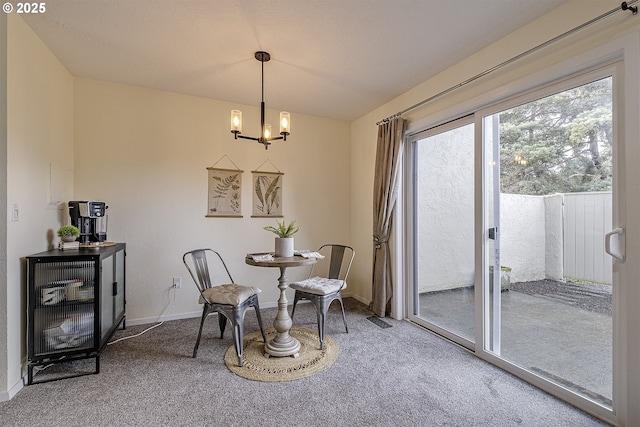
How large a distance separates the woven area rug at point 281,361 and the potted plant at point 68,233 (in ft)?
5.25

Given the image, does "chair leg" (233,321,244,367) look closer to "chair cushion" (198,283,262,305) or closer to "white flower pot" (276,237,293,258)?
"chair cushion" (198,283,262,305)

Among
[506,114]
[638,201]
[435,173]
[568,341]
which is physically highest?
[506,114]

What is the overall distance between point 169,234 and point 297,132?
2.01 metres

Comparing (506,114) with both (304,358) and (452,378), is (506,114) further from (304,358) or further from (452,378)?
(304,358)

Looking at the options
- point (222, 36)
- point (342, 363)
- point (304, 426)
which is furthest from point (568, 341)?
point (222, 36)

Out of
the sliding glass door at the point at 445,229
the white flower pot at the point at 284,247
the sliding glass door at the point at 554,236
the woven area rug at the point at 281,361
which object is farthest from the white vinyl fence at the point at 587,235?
the white flower pot at the point at 284,247

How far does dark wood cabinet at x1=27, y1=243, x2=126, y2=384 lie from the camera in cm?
204

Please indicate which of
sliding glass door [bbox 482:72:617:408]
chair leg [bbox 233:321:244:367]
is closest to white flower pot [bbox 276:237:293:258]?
chair leg [bbox 233:321:244:367]

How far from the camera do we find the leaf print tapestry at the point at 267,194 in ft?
12.1

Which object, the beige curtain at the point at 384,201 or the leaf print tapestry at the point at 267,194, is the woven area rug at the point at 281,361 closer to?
the beige curtain at the point at 384,201

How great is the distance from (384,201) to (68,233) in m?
2.96

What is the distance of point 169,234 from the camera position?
10.7 feet

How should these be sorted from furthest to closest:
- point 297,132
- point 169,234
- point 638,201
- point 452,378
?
point 297,132
point 169,234
point 452,378
point 638,201

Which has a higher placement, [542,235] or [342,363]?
[542,235]
